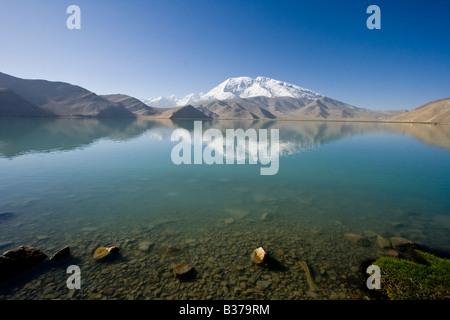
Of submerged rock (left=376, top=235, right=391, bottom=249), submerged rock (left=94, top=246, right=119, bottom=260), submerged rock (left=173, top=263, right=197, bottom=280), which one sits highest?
submerged rock (left=94, top=246, right=119, bottom=260)

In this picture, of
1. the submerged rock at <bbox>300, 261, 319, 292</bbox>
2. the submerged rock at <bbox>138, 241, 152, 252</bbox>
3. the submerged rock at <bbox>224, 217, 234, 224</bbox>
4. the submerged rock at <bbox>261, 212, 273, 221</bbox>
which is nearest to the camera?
the submerged rock at <bbox>300, 261, 319, 292</bbox>

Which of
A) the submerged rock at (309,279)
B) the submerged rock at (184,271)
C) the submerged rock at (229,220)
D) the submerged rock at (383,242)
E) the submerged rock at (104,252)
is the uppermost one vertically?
the submerged rock at (229,220)

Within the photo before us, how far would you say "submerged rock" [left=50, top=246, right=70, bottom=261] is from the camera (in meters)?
9.21

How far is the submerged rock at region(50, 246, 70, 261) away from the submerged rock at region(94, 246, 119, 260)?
4.09 feet

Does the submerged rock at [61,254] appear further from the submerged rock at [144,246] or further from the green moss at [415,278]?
the green moss at [415,278]

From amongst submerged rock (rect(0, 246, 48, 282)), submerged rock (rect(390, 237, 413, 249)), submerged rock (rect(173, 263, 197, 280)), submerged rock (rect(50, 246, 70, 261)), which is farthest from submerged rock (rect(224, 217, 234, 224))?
submerged rock (rect(0, 246, 48, 282))

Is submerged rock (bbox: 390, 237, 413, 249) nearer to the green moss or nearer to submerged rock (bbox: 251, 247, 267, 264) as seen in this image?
the green moss

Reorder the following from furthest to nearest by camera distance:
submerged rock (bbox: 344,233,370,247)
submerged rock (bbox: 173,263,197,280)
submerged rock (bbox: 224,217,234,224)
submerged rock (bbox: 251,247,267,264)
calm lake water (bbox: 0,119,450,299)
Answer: submerged rock (bbox: 224,217,234,224) → submerged rock (bbox: 344,233,370,247) → submerged rock (bbox: 251,247,267,264) → submerged rock (bbox: 173,263,197,280) → calm lake water (bbox: 0,119,450,299)

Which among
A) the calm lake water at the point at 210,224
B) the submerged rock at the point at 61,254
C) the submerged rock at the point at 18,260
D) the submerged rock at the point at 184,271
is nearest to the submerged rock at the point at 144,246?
the calm lake water at the point at 210,224

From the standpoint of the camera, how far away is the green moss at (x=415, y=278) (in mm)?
7285

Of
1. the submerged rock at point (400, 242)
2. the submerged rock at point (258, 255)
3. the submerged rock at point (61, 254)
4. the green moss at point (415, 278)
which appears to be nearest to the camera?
the green moss at point (415, 278)

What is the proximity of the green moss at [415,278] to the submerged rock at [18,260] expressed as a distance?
13943mm

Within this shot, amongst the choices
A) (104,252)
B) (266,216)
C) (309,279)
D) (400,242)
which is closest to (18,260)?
(104,252)
